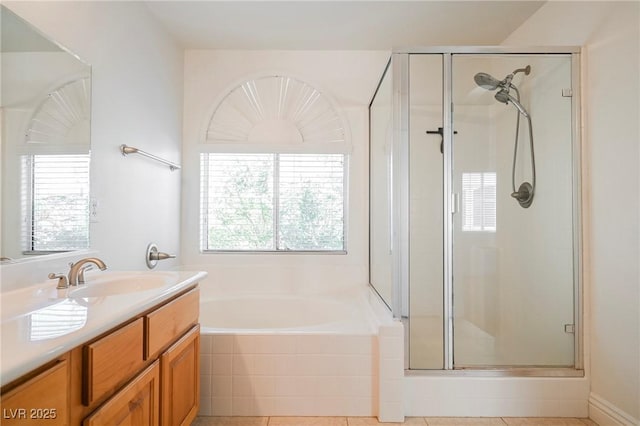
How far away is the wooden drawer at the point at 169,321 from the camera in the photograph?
1.19 meters

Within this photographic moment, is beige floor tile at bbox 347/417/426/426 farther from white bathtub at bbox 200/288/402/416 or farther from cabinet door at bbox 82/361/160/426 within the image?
cabinet door at bbox 82/361/160/426

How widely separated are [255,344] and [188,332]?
1.45 ft

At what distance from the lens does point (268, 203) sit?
9.71 ft

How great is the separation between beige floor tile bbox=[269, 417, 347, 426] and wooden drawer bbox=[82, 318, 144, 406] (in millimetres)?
981

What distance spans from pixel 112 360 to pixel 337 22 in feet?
8.01

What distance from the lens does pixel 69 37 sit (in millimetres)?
1590

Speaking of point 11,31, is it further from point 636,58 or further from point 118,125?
point 636,58

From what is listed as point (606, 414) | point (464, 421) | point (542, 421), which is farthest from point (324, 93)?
point (606, 414)

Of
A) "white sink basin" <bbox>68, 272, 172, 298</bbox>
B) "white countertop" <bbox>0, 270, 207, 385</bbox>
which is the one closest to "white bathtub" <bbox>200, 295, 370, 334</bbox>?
"white sink basin" <bbox>68, 272, 172, 298</bbox>

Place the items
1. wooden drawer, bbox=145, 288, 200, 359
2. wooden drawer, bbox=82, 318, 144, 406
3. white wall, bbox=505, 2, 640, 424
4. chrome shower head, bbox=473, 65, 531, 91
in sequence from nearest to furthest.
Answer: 1. wooden drawer, bbox=82, 318, 144, 406
2. wooden drawer, bbox=145, 288, 200, 359
3. white wall, bbox=505, 2, 640, 424
4. chrome shower head, bbox=473, 65, 531, 91

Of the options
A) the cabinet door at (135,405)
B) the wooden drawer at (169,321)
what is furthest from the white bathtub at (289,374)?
the cabinet door at (135,405)

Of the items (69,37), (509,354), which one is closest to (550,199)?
(509,354)

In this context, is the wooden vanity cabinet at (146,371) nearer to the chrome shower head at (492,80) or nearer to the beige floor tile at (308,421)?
the beige floor tile at (308,421)

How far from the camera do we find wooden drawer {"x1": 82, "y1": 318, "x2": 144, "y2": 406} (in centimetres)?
89
